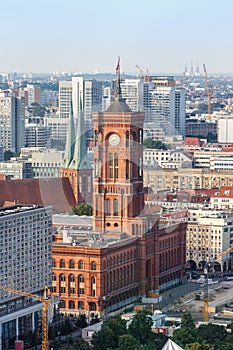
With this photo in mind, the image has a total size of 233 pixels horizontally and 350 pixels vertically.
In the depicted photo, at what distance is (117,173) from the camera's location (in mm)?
31844

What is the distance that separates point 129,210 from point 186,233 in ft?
14.6

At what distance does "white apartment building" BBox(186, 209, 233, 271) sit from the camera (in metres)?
36.9

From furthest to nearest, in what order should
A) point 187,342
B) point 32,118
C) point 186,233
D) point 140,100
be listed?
point 32,118 < point 140,100 < point 186,233 < point 187,342

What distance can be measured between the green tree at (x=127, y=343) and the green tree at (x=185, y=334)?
819 millimetres

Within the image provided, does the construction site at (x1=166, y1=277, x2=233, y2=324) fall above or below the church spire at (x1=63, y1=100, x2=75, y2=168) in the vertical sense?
below

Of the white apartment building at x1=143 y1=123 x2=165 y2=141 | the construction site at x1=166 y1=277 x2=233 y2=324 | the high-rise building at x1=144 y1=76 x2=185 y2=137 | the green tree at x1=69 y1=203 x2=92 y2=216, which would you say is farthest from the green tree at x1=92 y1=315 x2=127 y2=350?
the high-rise building at x1=144 y1=76 x2=185 y2=137

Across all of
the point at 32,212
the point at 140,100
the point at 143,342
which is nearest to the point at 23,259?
the point at 32,212

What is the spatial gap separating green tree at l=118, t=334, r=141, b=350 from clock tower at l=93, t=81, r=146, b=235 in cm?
661

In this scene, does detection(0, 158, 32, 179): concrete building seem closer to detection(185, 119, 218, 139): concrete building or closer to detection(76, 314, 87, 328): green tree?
detection(76, 314, 87, 328): green tree

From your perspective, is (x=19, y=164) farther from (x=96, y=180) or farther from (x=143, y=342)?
(x=143, y=342)

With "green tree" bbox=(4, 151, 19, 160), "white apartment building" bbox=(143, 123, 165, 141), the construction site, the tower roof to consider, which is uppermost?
the tower roof

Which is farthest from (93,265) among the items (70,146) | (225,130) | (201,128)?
(201,128)

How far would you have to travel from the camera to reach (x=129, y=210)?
3198 cm

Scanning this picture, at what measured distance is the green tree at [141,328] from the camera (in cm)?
2638
